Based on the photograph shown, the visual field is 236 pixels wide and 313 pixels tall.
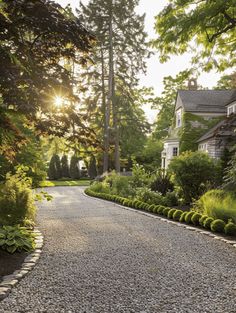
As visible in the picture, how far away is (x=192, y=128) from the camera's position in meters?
26.3

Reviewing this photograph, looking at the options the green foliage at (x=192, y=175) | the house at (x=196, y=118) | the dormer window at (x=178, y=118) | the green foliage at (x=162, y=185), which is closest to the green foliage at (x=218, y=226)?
the green foliage at (x=192, y=175)

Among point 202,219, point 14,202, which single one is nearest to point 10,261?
point 14,202

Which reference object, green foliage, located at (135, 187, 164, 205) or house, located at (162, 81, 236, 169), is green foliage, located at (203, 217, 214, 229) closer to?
green foliage, located at (135, 187, 164, 205)

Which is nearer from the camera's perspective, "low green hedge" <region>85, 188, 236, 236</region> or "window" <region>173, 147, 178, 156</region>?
"low green hedge" <region>85, 188, 236, 236</region>

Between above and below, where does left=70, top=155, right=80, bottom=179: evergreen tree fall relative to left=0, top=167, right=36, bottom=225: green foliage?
above

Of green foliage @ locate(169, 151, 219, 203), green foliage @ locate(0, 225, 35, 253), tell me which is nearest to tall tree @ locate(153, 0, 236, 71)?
green foliage @ locate(169, 151, 219, 203)

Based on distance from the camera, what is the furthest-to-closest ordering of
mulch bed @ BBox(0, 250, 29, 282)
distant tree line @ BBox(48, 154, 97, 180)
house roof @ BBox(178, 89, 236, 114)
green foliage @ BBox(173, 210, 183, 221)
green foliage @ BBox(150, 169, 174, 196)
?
distant tree line @ BBox(48, 154, 97, 180) → house roof @ BBox(178, 89, 236, 114) → green foliage @ BBox(150, 169, 174, 196) → green foliage @ BBox(173, 210, 183, 221) → mulch bed @ BBox(0, 250, 29, 282)

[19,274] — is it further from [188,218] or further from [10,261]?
[188,218]

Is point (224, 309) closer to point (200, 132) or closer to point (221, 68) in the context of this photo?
point (221, 68)

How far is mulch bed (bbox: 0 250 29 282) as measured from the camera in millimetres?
5141

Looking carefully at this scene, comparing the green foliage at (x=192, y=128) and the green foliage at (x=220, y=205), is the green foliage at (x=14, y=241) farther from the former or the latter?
the green foliage at (x=192, y=128)

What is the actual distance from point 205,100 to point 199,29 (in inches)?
670

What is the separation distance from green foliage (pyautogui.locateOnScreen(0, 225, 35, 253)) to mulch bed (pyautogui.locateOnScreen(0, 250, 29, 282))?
A: 102 millimetres

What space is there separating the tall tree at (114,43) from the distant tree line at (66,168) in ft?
38.4
